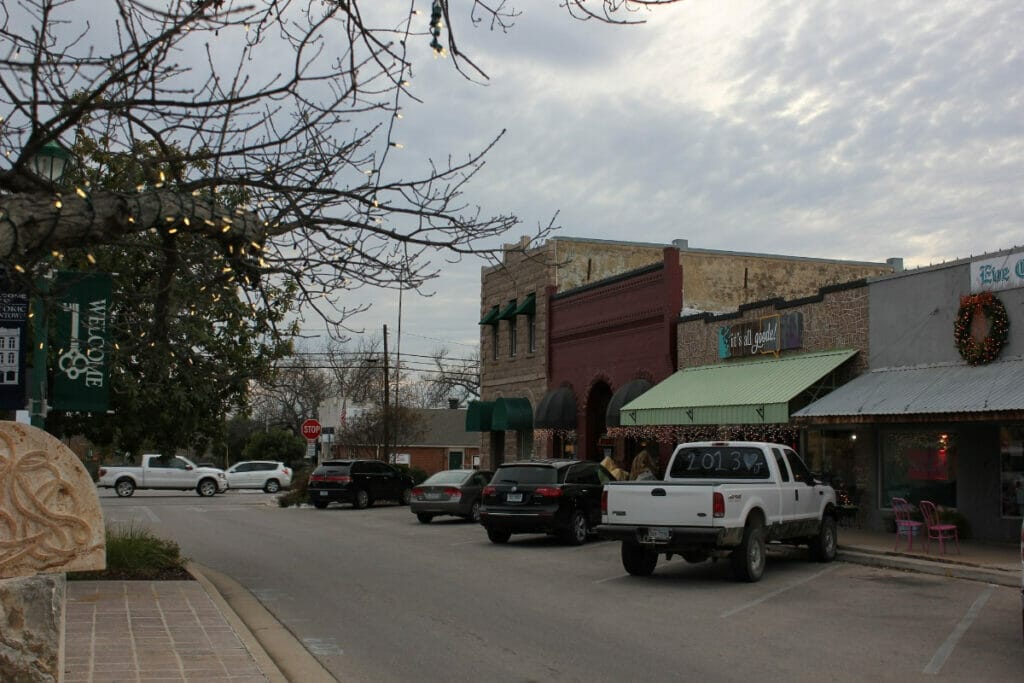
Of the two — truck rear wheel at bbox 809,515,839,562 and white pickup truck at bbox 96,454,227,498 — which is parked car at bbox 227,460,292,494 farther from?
truck rear wheel at bbox 809,515,839,562

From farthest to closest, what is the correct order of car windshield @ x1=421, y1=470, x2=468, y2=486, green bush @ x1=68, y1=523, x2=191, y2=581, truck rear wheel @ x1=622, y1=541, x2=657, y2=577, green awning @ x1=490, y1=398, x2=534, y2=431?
green awning @ x1=490, y1=398, x2=534, y2=431, car windshield @ x1=421, y1=470, x2=468, y2=486, truck rear wheel @ x1=622, y1=541, x2=657, y2=577, green bush @ x1=68, y1=523, x2=191, y2=581

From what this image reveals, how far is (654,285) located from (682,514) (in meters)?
15.1

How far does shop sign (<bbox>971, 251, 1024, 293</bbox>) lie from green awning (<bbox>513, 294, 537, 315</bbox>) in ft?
59.2

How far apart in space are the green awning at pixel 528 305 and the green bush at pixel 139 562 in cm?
2228

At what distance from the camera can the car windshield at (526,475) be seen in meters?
19.4

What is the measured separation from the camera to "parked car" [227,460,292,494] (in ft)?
161

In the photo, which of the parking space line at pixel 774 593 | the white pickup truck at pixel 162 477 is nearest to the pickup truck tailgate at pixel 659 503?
the parking space line at pixel 774 593

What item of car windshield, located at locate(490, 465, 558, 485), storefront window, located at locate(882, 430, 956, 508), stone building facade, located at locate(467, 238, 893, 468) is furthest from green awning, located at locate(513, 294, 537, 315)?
storefront window, located at locate(882, 430, 956, 508)

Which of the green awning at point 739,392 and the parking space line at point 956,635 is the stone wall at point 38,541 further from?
the green awning at point 739,392

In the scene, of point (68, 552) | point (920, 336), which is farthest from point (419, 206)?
point (920, 336)

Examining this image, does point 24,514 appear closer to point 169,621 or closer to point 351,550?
point 169,621

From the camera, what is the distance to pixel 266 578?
14469 mm

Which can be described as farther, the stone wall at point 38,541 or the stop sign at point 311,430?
the stop sign at point 311,430

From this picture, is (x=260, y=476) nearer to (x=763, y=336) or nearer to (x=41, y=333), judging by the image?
(x=763, y=336)
